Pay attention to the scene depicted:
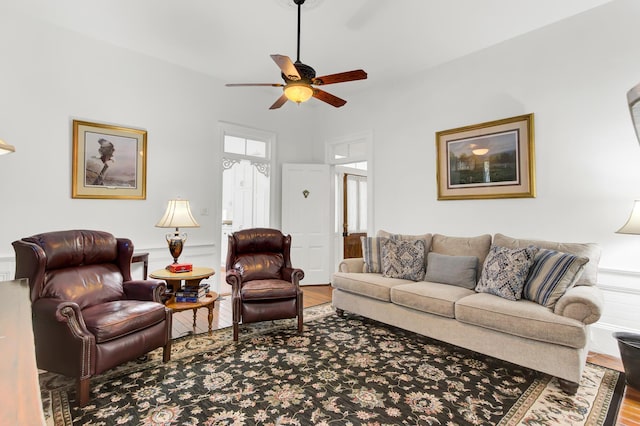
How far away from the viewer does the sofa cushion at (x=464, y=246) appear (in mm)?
3275

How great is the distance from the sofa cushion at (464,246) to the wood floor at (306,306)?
3.96 feet

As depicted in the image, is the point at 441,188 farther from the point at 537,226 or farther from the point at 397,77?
the point at 397,77

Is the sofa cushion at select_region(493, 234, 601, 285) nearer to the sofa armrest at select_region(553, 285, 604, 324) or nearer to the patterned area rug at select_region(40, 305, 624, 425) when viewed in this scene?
the sofa armrest at select_region(553, 285, 604, 324)

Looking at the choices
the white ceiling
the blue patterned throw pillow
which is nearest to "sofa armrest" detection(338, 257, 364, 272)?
the blue patterned throw pillow

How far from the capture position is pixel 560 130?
331 centimetres

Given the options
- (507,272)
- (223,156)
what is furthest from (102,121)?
(507,272)

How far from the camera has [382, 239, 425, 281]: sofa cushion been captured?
347cm

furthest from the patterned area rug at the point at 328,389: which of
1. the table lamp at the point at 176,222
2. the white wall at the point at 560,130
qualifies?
the white wall at the point at 560,130

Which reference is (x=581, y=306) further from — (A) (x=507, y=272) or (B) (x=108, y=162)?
(B) (x=108, y=162)

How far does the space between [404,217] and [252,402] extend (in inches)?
128

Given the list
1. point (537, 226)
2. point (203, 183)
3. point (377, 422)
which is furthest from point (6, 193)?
point (537, 226)

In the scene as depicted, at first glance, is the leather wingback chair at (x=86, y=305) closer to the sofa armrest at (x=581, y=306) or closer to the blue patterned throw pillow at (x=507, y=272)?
the blue patterned throw pillow at (x=507, y=272)

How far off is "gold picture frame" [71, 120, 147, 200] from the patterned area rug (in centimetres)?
206

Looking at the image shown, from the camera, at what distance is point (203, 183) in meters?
4.65
